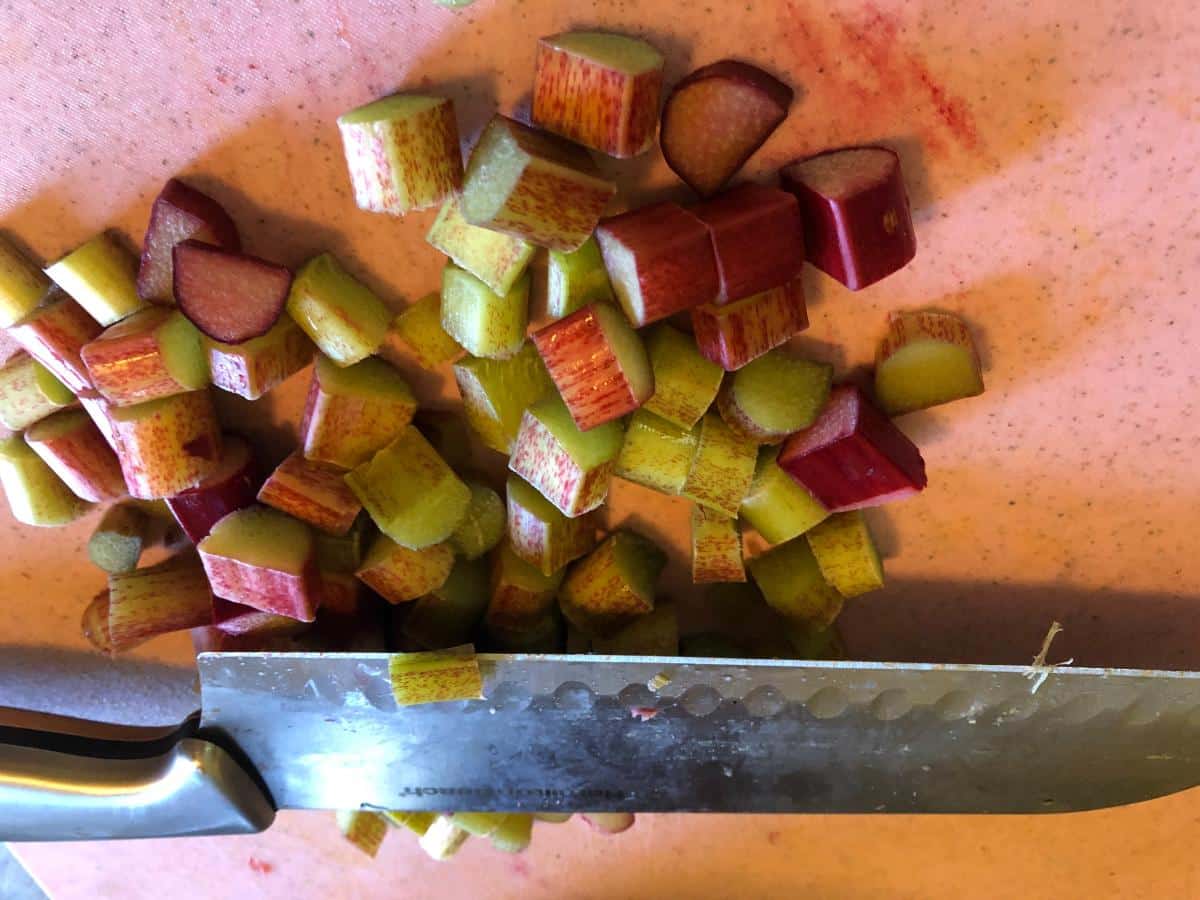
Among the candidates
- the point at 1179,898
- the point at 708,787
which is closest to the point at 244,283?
the point at 708,787

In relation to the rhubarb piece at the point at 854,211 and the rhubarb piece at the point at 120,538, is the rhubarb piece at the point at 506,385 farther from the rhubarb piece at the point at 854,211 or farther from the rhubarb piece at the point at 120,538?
the rhubarb piece at the point at 120,538

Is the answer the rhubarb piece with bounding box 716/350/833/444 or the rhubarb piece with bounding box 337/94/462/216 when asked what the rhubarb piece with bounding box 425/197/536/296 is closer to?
the rhubarb piece with bounding box 337/94/462/216

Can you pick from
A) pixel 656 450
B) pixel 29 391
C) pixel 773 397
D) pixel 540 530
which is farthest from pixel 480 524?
pixel 29 391

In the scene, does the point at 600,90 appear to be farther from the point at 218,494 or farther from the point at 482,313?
the point at 218,494

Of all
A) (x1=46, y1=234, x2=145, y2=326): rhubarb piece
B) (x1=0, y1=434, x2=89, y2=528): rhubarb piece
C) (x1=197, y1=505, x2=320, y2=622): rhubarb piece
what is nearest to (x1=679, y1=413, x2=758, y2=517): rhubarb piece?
(x1=197, y1=505, x2=320, y2=622): rhubarb piece

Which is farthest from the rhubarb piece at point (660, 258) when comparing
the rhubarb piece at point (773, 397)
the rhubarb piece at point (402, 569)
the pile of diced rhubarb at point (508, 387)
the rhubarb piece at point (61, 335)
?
the rhubarb piece at point (61, 335)
